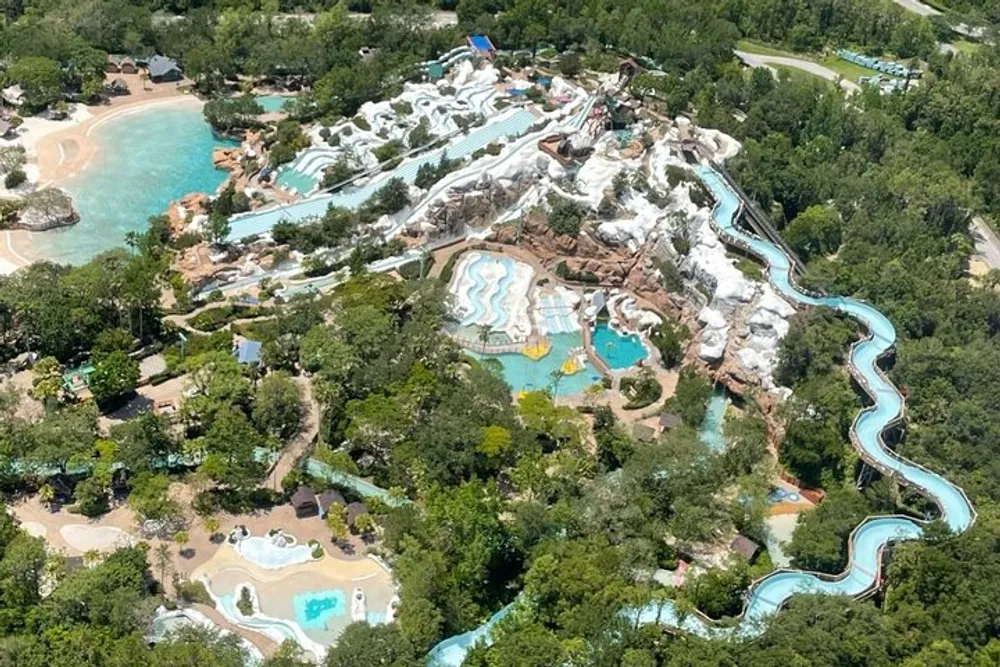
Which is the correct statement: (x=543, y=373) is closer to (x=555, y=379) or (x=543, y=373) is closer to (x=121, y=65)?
(x=555, y=379)

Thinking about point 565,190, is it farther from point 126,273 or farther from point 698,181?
point 126,273

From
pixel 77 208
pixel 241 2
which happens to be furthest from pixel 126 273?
pixel 241 2

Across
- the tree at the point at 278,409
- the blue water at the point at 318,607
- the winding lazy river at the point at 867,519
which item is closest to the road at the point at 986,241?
the winding lazy river at the point at 867,519

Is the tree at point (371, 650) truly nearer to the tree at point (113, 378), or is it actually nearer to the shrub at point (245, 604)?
the shrub at point (245, 604)

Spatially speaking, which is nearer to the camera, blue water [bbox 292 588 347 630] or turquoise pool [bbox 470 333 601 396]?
blue water [bbox 292 588 347 630]

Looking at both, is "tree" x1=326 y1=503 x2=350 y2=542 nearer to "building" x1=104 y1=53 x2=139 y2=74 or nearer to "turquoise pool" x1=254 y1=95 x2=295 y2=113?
"turquoise pool" x1=254 y1=95 x2=295 y2=113

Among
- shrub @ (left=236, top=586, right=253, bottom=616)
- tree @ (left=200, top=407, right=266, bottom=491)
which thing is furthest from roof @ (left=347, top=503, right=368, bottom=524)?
shrub @ (left=236, top=586, right=253, bottom=616)
